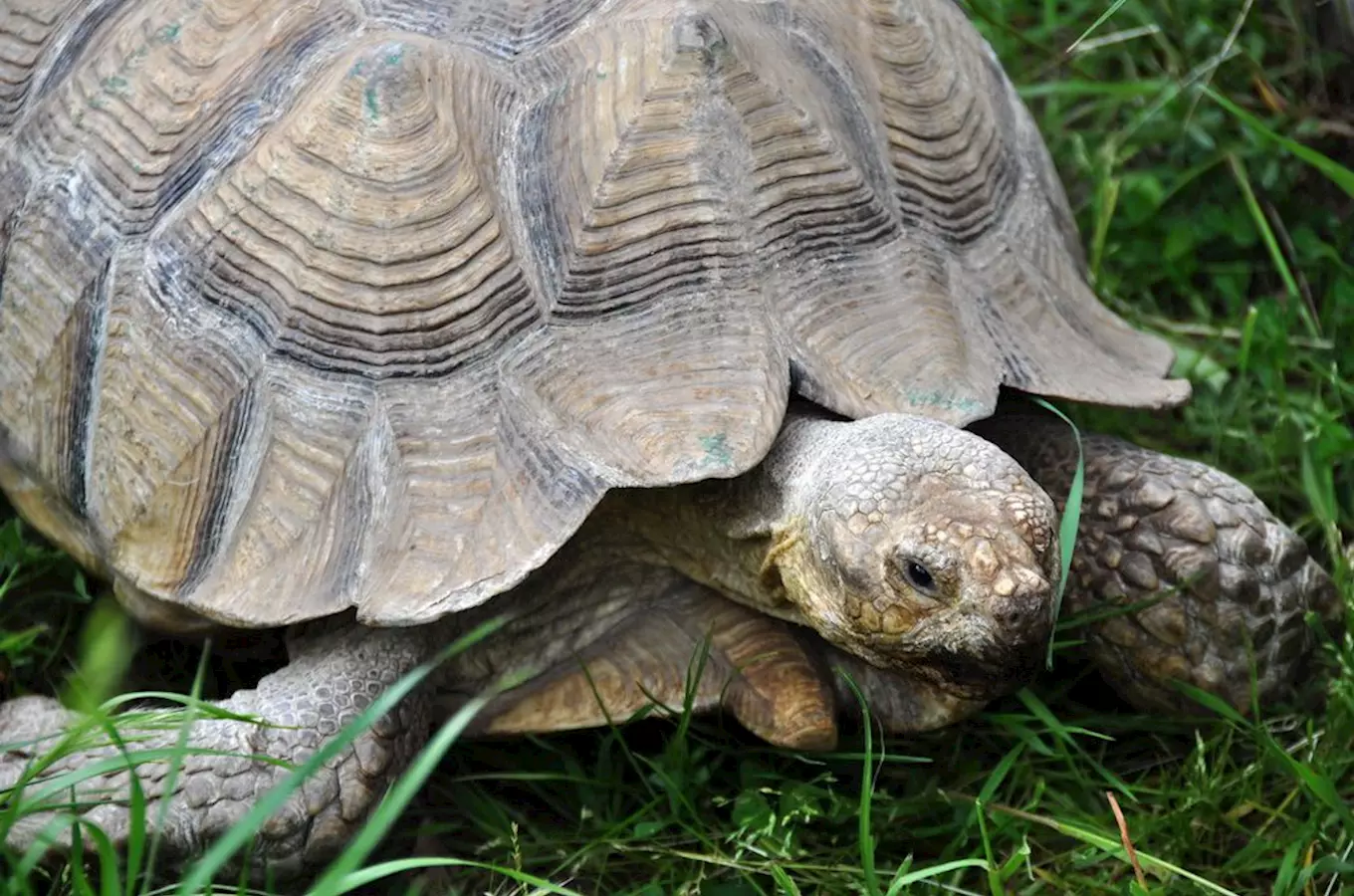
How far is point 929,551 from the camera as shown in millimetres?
2287

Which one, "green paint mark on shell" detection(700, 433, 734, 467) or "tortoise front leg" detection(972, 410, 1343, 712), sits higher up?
"green paint mark on shell" detection(700, 433, 734, 467)

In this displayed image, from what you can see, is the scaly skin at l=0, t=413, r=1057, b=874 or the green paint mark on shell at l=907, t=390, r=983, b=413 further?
the green paint mark on shell at l=907, t=390, r=983, b=413

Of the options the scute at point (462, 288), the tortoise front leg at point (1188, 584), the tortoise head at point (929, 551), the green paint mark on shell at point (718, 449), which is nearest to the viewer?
the tortoise head at point (929, 551)

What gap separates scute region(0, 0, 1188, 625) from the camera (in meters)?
2.50

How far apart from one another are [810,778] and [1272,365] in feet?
4.78

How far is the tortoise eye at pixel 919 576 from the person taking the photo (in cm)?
230

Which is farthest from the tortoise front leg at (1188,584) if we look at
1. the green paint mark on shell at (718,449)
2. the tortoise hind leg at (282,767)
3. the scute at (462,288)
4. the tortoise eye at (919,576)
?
the tortoise hind leg at (282,767)

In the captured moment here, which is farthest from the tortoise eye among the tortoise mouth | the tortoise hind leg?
the tortoise hind leg

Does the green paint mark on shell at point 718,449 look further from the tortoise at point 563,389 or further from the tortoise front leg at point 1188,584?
the tortoise front leg at point 1188,584

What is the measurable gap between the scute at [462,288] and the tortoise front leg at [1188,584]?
0.26 metres

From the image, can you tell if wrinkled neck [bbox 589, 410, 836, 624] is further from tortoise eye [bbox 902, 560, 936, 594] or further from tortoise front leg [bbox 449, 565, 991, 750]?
tortoise eye [bbox 902, 560, 936, 594]

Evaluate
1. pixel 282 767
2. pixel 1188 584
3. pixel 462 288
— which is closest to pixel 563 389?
pixel 462 288

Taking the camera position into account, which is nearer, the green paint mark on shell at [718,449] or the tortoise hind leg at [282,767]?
the green paint mark on shell at [718,449]

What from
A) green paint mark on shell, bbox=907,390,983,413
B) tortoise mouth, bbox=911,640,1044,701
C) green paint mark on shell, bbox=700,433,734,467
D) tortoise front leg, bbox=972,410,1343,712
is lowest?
tortoise front leg, bbox=972,410,1343,712
